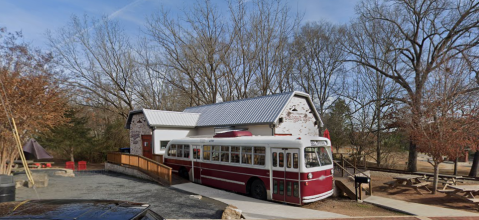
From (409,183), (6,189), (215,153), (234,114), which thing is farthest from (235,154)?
(409,183)

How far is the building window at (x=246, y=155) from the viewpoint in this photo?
1230cm

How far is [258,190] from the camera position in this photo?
1195 centimetres

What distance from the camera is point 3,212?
145 inches

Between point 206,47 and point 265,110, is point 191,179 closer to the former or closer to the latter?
point 265,110

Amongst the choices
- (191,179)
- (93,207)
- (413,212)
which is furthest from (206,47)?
(93,207)

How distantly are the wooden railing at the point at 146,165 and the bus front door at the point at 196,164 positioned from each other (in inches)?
51.8

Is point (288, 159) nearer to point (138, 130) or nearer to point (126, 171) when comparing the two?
point (126, 171)

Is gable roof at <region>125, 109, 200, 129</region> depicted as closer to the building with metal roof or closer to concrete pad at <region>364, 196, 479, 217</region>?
the building with metal roof

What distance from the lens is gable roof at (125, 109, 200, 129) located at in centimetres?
1952

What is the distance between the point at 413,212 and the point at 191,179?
34.2ft

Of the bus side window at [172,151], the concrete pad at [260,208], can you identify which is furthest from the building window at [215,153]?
the bus side window at [172,151]

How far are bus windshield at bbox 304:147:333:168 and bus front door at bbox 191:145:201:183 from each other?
6430 mm

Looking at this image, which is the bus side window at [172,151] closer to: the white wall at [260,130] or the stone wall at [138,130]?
the stone wall at [138,130]

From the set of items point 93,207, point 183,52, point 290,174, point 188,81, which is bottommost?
point 290,174
